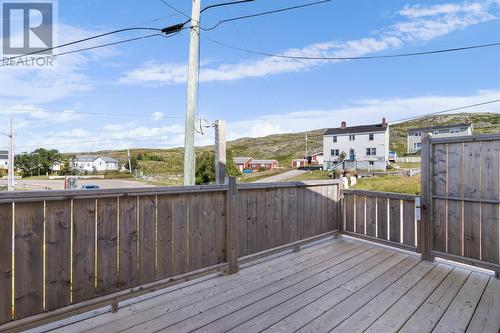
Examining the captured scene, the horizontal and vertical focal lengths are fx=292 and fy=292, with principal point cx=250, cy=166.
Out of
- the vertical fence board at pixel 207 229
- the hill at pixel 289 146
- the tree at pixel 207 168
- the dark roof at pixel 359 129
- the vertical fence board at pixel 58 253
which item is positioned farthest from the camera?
the hill at pixel 289 146

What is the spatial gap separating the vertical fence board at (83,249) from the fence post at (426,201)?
12.9 ft

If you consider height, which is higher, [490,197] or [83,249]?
[490,197]

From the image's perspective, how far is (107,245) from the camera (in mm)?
2453

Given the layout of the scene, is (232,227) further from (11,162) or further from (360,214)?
(11,162)

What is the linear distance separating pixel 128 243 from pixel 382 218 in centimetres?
368

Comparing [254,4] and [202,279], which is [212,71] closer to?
[254,4]

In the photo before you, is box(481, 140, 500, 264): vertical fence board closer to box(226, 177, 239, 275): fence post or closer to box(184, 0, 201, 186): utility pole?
box(226, 177, 239, 275): fence post

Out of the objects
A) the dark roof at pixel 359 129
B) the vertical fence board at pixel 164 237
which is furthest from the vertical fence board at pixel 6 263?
the dark roof at pixel 359 129

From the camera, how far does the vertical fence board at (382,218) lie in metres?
4.46

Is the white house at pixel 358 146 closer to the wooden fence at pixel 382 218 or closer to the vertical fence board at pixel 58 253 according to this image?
the wooden fence at pixel 382 218

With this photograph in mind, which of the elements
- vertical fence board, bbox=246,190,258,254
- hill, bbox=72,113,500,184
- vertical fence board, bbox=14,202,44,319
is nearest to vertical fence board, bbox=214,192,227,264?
vertical fence board, bbox=246,190,258,254

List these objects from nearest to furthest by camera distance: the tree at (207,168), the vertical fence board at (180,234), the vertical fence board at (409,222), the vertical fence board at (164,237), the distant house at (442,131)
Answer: the vertical fence board at (164,237)
the vertical fence board at (180,234)
the vertical fence board at (409,222)
the tree at (207,168)
the distant house at (442,131)

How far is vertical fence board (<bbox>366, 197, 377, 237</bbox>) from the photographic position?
4638 mm

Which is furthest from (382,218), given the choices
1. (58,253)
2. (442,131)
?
(442,131)
